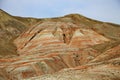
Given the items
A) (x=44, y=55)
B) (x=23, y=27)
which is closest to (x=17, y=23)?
(x=23, y=27)

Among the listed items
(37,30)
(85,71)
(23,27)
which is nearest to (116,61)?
(85,71)

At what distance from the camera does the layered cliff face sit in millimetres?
53491

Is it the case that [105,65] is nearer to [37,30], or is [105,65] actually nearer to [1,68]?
[1,68]

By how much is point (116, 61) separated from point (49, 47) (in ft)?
212

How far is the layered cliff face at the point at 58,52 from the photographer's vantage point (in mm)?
53491

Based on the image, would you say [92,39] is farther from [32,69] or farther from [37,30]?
[32,69]

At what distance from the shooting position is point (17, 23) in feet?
545

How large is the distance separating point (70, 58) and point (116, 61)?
47.6m

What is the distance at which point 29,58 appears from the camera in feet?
331

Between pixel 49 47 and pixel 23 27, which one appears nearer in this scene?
pixel 49 47

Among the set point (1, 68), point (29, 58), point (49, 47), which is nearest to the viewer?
point (1, 68)

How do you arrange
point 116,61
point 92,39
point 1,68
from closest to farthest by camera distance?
point 116,61 < point 1,68 < point 92,39

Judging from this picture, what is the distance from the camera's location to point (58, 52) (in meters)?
108

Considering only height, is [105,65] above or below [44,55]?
above
